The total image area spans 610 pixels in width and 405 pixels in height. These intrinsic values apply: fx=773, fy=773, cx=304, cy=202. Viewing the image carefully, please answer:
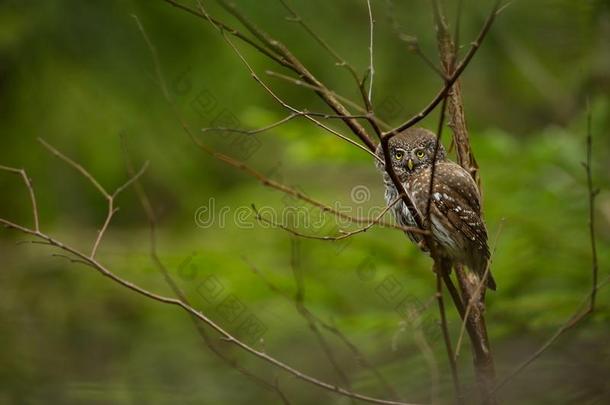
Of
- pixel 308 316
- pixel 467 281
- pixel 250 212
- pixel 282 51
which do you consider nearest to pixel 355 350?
pixel 308 316

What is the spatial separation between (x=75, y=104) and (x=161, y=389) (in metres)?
2.70

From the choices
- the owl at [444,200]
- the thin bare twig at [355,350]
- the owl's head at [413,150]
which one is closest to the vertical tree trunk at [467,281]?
the owl at [444,200]

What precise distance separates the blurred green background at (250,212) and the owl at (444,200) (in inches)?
9.9

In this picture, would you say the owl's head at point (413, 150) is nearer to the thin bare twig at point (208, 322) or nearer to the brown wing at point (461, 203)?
the brown wing at point (461, 203)

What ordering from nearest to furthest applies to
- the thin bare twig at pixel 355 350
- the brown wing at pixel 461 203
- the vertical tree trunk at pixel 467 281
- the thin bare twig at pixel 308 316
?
1. the vertical tree trunk at pixel 467 281
2. the thin bare twig at pixel 355 350
3. the thin bare twig at pixel 308 316
4. the brown wing at pixel 461 203

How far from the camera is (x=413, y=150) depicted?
205 inches

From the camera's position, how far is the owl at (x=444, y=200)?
186 inches

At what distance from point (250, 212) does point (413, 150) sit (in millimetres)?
2157

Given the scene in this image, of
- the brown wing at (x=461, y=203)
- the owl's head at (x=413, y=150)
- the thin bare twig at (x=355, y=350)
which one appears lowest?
the thin bare twig at (x=355, y=350)

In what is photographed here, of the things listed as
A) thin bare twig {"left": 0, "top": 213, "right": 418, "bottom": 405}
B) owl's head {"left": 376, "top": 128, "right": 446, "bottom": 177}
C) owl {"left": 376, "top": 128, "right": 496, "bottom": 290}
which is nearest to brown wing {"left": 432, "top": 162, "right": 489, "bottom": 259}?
owl {"left": 376, "top": 128, "right": 496, "bottom": 290}

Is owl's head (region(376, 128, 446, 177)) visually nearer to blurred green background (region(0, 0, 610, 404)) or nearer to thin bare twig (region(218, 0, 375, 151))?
blurred green background (region(0, 0, 610, 404))

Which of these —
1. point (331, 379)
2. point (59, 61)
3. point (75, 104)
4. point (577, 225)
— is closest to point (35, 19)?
point (59, 61)

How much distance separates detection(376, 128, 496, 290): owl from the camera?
4719 millimetres

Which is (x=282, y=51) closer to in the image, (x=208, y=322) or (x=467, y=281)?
(x=208, y=322)
